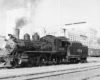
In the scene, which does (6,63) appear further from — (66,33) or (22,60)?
(66,33)

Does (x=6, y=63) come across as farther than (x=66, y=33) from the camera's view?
No

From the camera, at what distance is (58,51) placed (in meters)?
20.0

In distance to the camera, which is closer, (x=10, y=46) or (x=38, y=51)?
(x=10, y=46)

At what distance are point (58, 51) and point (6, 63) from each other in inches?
248

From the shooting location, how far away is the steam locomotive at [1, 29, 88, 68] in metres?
16.4

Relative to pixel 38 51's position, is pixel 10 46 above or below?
above

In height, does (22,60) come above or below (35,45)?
below

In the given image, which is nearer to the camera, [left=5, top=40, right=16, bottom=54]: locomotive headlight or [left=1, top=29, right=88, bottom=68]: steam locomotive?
[left=1, top=29, right=88, bottom=68]: steam locomotive

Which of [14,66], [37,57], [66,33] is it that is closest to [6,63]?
[14,66]

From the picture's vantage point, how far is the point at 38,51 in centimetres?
1791

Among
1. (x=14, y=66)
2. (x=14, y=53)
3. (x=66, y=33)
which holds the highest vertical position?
(x=66, y=33)

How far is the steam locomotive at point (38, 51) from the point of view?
16.4m

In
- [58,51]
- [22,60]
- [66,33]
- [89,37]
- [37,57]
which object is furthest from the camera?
[89,37]

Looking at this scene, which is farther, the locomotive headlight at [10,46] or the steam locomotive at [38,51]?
the locomotive headlight at [10,46]
